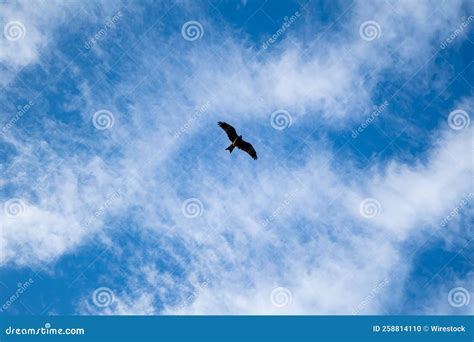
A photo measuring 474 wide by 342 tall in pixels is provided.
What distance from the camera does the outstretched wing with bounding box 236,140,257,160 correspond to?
39316 millimetres

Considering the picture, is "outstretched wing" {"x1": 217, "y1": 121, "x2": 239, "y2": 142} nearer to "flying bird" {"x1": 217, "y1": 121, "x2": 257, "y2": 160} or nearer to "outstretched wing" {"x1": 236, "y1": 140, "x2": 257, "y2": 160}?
"flying bird" {"x1": 217, "y1": 121, "x2": 257, "y2": 160}

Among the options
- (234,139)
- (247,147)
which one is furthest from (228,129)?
(247,147)

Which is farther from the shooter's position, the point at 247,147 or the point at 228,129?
the point at 247,147

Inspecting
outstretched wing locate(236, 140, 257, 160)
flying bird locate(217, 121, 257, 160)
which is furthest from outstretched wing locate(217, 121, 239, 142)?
outstretched wing locate(236, 140, 257, 160)

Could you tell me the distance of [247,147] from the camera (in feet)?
131

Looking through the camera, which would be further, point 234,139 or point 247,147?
point 247,147

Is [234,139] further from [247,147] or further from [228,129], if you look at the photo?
[247,147]

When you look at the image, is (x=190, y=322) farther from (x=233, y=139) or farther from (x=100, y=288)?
(x=233, y=139)

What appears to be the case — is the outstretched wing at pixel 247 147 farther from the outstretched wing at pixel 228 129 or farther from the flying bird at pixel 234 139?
the outstretched wing at pixel 228 129

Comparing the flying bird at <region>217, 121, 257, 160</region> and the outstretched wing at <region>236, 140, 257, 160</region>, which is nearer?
the flying bird at <region>217, 121, 257, 160</region>

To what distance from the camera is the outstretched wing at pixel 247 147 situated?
129 ft

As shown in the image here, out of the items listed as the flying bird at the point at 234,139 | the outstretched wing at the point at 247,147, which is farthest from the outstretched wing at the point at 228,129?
the outstretched wing at the point at 247,147

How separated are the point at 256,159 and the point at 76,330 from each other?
58.6ft

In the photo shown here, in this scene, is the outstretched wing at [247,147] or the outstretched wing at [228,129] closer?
the outstretched wing at [228,129]
